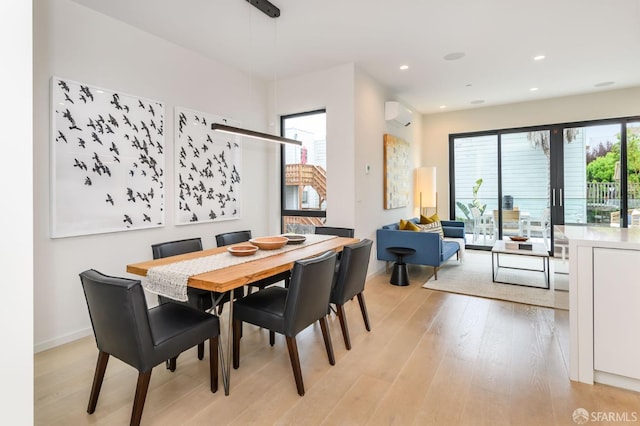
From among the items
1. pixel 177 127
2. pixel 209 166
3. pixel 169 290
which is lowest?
pixel 169 290

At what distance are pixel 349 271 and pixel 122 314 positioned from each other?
62.5 inches

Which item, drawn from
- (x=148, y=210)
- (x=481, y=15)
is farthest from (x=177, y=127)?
(x=481, y=15)

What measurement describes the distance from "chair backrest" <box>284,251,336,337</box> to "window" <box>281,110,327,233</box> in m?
2.45

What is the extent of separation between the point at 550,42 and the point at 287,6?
3.07 m

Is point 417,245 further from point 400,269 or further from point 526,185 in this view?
point 526,185

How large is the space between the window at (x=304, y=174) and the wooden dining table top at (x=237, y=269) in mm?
1960

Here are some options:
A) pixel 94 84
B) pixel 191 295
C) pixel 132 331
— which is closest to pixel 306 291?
pixel 132 331

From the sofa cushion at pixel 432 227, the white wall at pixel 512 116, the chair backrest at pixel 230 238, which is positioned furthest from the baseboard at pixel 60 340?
the white wall at pixel 512 116

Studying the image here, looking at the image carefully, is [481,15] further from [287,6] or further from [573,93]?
[573,93]

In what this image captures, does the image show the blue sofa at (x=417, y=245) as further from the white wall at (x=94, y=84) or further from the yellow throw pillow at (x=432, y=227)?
the white wall at (x=94, y=84)

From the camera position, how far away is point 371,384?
210 centimetres

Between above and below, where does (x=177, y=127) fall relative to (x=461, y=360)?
above

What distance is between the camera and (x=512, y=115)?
6.35 meters

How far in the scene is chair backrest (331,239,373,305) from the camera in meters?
2.56
